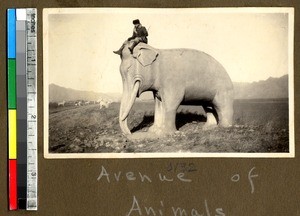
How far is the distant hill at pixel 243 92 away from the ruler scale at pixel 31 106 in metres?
0.05

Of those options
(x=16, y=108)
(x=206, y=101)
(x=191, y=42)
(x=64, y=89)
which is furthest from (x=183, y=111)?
(x=16, y=108)

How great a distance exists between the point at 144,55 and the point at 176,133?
195 mm

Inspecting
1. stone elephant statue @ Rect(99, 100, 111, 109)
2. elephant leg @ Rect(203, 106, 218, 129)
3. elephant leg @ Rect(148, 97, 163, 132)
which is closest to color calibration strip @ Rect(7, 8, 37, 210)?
stone elephant statue @ Rect(99, 100, 111, 109)

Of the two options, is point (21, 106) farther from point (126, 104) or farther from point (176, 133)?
point (176, 133)

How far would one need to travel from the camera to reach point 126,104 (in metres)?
0.95

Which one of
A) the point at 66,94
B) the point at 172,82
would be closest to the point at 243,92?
the point at 172,82

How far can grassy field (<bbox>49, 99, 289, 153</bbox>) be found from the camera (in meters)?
0.95

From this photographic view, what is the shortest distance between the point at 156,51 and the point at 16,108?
13.7 inches

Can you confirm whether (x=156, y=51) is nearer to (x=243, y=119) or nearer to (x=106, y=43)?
(x=106, y=43)

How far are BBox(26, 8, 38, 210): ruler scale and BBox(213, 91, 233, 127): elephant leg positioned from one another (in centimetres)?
Answer: 42

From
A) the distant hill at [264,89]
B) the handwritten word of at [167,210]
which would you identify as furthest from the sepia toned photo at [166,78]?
the handwritten word of at [167,210]

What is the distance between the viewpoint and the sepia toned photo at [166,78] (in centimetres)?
95

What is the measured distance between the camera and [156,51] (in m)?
0.95

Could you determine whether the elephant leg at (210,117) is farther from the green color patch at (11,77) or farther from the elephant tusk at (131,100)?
the green color patch at (11,77)
